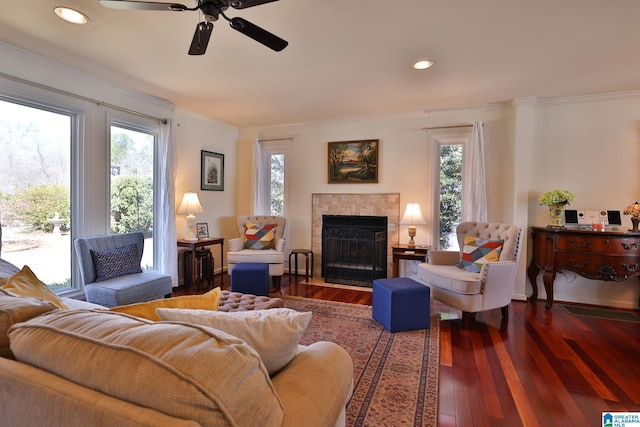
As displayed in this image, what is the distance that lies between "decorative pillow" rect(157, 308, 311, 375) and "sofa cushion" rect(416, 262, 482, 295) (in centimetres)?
244

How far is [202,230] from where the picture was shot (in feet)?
15.2

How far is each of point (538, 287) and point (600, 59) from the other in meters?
2.59

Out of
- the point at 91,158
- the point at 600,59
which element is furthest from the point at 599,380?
the point at 91,158

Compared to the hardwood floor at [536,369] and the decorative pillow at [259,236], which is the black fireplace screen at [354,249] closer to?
the decorative pillow at [259,236]

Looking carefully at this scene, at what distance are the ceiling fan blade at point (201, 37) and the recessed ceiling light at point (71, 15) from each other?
2.79ft

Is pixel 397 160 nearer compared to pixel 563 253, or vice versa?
pixel 563 253

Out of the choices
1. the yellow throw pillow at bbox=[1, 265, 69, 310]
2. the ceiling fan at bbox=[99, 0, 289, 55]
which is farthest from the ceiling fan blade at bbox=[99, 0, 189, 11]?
the yellow throw pillow at bbox=[1, 265, 69, 310]

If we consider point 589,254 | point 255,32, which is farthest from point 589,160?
point 255,32

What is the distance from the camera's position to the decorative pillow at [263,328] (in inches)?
36.3

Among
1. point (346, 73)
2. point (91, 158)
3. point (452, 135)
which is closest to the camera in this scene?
point (346, 73)

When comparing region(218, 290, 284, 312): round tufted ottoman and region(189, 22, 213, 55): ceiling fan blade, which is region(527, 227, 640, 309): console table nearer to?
region(218, 290, 284, 312): round tufted ottoman

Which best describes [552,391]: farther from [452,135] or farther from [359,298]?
[452,135]

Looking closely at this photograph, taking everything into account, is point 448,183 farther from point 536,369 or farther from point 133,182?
point 133,182

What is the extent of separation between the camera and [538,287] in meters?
3.91
